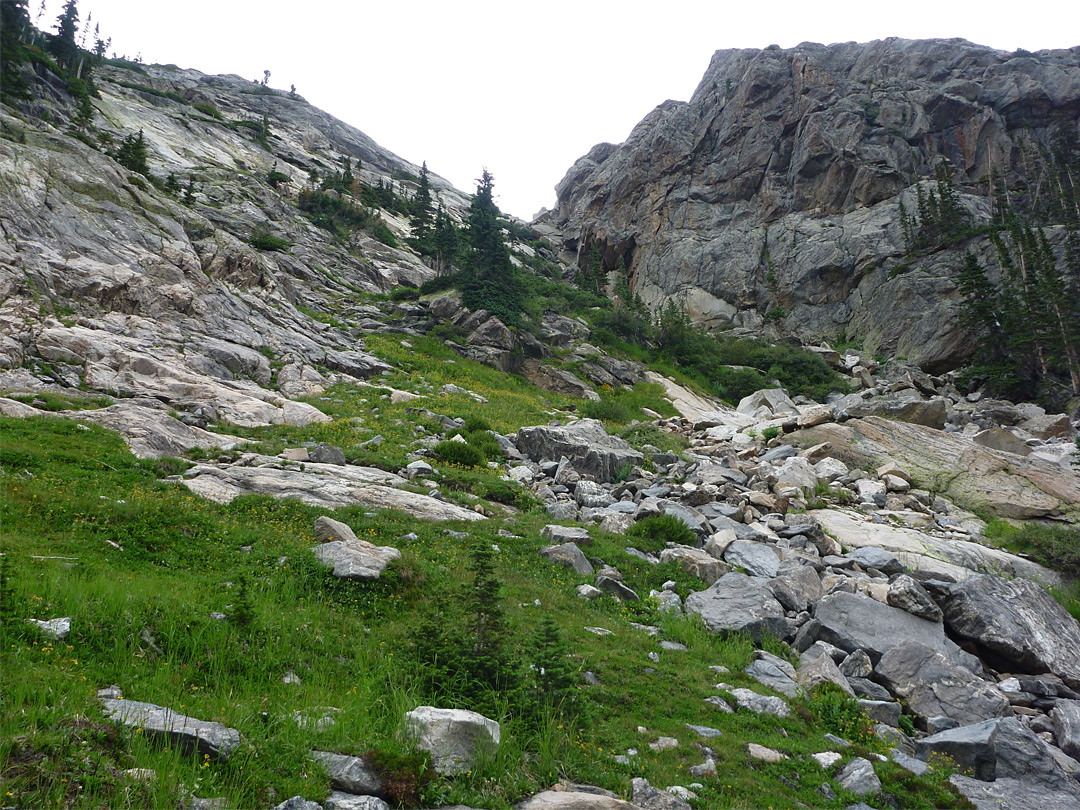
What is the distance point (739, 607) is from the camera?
11953 millimetres

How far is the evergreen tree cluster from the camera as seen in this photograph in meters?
45.6

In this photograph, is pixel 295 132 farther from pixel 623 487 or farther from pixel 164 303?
pixel 623 487

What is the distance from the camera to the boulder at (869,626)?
10883 millimetres

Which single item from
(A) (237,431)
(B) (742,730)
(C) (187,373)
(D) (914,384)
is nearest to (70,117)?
(C) (187,373)

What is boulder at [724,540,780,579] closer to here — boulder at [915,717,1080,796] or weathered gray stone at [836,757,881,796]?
boulder at [915,717,1080,796]

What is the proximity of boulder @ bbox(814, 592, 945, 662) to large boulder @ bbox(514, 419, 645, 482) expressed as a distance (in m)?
11.9

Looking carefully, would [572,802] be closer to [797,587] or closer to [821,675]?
[821,675]

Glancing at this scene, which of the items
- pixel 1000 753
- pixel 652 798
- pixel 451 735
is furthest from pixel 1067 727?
pixel 451 735

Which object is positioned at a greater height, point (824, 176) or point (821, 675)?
point (824, 176)

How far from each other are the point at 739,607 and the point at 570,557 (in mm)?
4011

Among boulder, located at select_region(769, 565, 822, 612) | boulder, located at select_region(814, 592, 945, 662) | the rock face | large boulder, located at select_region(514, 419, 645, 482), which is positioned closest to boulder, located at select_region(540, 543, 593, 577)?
boulder, located at select_region(769, 565, 822, 612)

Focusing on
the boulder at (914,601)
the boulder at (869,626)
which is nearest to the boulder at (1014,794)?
the boulder at (869,626)

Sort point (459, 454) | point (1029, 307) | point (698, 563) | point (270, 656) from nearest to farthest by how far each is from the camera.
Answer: point (270, 656)
point (698, 563)
point (459, 454)
point (1029, 307)

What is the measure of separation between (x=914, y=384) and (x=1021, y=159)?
5623cm
